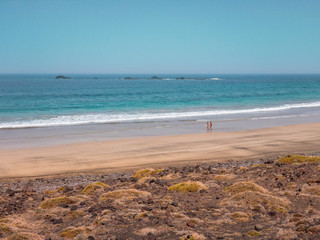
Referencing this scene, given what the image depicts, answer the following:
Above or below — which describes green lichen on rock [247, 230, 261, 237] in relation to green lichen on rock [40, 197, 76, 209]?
above

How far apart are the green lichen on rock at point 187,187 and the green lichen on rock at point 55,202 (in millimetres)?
3374

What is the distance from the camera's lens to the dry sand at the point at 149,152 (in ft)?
58.3

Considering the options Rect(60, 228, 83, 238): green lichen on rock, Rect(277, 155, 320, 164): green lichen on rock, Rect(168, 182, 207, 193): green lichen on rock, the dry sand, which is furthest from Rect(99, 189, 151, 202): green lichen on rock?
Rect(277, 155, 320, 164): green lichen on rock

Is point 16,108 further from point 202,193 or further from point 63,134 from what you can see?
point 202,193

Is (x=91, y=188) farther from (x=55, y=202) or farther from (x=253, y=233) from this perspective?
(x=253, y=233)

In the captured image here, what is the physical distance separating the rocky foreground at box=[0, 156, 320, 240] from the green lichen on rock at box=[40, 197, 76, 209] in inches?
1.2

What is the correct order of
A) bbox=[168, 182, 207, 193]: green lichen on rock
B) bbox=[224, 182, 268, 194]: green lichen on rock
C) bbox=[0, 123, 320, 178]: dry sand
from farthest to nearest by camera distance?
bbox=[0, 123, 320, 178]: dry sand < bbox=[168, 182, 207, 193]: green lichen on rock < bbox=[224, 182, 268, 194]: green lichen on rock

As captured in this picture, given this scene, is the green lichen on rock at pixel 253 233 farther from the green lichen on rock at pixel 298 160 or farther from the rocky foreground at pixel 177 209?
the green lichen on rock at pixel 298 160

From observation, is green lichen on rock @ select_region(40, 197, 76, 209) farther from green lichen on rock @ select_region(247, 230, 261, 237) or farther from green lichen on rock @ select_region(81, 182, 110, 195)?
green lichen on rock @ select_region(247, 230, 261, 237)

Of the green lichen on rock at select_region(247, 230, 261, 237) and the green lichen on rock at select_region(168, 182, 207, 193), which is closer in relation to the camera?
the green lichen on rock at select_region(247, 230, 261, 237)

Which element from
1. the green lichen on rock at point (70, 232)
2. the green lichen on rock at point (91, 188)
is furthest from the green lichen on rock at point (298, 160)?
the green lichen on rock at point (70, 232)

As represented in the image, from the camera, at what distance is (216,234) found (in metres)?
7.84

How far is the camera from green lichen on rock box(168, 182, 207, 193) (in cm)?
1157

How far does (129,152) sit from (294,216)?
13.3m
